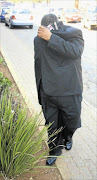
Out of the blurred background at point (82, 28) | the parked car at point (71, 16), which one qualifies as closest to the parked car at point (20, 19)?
the blurred background at point (82, 28)

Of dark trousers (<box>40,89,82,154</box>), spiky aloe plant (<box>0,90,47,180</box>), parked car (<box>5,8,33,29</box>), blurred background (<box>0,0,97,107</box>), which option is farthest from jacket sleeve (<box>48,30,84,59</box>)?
parked car (<box>5,8,33,29</box>)

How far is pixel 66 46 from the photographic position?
2.24m

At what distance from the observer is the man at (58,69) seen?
7.39ft

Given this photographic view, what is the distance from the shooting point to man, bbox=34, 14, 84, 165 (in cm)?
225

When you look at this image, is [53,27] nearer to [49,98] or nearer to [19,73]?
[49,98]

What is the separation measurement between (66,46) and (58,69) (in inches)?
10.3

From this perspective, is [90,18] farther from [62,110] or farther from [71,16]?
[62,110]

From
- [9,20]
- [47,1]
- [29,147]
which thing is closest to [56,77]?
[29,147]

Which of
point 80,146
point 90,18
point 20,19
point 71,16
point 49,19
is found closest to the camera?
point 49,19

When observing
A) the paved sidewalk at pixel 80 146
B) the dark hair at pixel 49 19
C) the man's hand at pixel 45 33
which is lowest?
the paved sidewalk at pixel 80 146

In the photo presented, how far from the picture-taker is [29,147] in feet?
6.52

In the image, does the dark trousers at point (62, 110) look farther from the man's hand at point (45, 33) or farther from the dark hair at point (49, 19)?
the dark hair at point (49, 19)

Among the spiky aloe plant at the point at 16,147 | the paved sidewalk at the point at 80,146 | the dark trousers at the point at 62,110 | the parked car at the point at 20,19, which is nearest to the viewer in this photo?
the spiky aloe plant at the point at 16,147

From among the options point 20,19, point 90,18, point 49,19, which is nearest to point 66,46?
point 49,19
